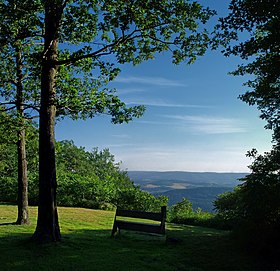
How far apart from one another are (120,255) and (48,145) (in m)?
3.79

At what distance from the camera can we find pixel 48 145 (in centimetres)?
889

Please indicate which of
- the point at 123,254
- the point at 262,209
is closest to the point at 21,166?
the point at 123,254

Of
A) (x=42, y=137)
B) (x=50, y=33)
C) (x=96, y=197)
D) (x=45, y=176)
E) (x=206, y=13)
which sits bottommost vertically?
(x=96, y=197)

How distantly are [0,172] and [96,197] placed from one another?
18.6 meters

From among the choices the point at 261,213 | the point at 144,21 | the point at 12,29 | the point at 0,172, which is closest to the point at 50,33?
the point at 12,29

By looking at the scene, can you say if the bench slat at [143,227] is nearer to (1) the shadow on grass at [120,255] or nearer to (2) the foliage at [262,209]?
(1) the shadow on grass at [120,255]

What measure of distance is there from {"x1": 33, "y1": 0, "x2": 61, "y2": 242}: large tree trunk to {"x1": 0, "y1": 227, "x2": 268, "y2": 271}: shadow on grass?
0.53 meters

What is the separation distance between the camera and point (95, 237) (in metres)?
10.2

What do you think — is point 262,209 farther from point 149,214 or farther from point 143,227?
point 143,227

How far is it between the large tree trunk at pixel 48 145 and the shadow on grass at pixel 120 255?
1.74 ft

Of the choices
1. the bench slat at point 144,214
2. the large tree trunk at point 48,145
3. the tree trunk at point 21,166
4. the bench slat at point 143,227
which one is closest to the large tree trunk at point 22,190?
the tree trunk at point 21,166

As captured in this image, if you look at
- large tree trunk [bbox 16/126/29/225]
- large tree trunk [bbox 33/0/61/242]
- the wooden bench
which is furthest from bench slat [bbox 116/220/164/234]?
large tree trunk [bbox 16/126/29/225]

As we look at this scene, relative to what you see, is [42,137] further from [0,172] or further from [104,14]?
[0,172]

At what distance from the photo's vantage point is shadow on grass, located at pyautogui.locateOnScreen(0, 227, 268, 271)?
22.0ft
